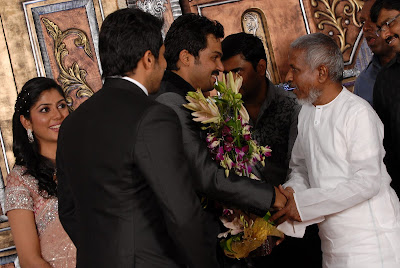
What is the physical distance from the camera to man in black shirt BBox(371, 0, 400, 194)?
8.82 feet

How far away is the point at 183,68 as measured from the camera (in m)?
2.58

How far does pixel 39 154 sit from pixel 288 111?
5.01 ft

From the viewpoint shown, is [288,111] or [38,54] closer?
[288,111]

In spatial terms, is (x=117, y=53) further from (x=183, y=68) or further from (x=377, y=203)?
(x=377, y=203)

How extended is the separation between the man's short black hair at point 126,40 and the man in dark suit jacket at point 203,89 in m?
0.42

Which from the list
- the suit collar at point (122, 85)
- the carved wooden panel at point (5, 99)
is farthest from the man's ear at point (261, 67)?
the carved wooden panel at point (5, 99)

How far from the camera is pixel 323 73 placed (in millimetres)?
2498

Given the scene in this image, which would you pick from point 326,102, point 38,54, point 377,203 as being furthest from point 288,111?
point 38,54

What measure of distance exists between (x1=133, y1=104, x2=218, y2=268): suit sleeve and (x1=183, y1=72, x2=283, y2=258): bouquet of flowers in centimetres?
46

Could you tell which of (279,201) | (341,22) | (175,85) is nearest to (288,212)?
(279,201)

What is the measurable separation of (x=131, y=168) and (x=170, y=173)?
0.45 ft

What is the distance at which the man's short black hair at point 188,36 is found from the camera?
2.58 m

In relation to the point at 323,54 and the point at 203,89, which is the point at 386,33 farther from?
the point at 203,89

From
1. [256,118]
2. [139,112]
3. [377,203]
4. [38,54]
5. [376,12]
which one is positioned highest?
[38,54]
